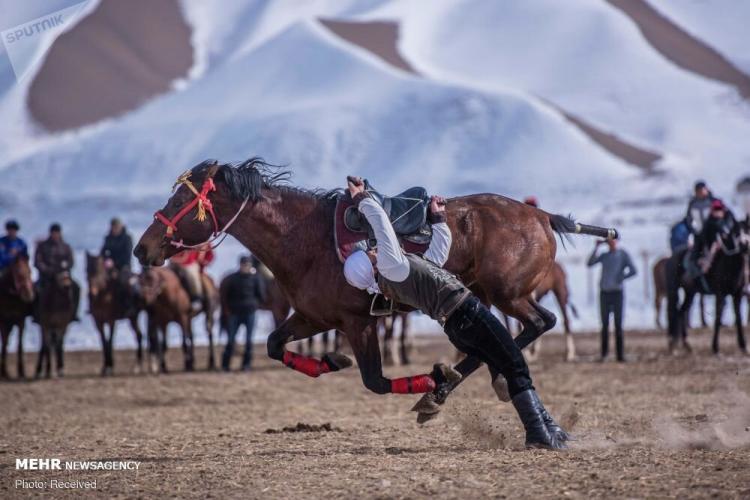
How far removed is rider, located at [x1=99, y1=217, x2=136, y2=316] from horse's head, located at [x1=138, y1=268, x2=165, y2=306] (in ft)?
0.81

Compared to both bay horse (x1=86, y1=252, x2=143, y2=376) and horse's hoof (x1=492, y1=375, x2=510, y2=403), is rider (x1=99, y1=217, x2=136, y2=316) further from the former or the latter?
horse's hoof (x1=492, y1=375, x2=510, y2=403)

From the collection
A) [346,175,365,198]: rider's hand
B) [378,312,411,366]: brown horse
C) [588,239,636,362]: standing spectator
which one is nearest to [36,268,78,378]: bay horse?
[378,312,411,366]: brown horse

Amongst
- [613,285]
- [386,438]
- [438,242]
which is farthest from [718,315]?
[438,242]

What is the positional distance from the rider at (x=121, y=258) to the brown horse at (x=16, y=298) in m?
1.57

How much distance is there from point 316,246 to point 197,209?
37.7 inches

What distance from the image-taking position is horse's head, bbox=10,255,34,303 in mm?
17641

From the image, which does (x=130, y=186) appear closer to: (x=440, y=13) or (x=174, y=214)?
(x=440, y=13)

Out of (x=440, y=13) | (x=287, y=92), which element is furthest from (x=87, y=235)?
(x=440, y=13)

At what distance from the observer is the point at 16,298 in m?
18.2

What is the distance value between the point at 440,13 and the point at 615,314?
82102mm

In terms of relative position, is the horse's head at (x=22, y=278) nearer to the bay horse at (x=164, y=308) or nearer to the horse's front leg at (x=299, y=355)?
the bay horse at (x=164, y=308)

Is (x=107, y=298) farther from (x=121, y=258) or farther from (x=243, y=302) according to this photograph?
(x=243, y=302)

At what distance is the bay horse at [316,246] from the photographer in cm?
739

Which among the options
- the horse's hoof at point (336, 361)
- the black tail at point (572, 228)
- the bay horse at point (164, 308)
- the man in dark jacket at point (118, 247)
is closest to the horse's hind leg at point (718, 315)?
the bay horse at point (164, 308)
